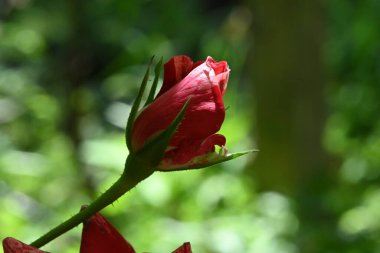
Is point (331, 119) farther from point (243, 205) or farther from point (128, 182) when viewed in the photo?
point (128, 182)

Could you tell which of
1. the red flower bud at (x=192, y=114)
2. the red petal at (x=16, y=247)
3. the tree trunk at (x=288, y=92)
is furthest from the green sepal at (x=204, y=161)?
the tree trunk at (x=288, y=92)

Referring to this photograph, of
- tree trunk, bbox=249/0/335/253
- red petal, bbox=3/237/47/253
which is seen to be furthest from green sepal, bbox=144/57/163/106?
tree trunk, bbox=249/0/335/253

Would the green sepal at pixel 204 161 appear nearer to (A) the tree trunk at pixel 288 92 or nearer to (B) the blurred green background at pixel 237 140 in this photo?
(B) the blurred green background at pixel 237 140

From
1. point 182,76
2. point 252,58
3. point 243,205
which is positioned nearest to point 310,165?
point 252,58

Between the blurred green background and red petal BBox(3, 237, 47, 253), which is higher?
the blurred green background

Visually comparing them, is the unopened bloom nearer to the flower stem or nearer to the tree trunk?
the flower stem

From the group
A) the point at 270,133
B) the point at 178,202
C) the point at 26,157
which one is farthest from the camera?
the point at 270,133
